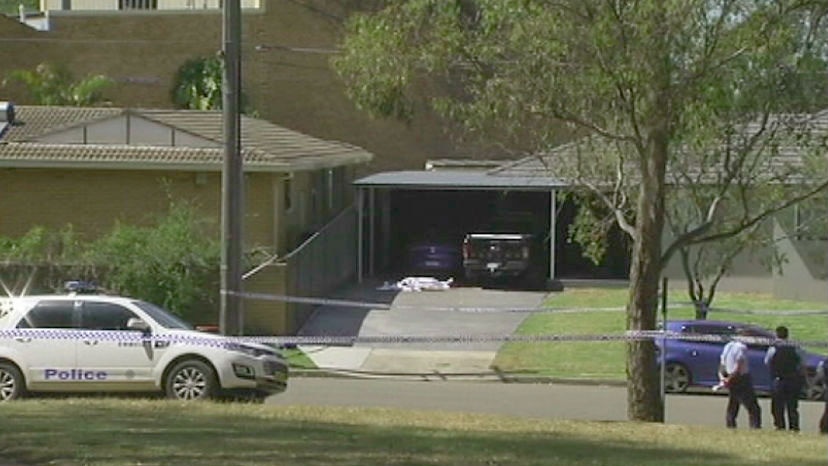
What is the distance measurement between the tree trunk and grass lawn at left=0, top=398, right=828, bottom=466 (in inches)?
43.9

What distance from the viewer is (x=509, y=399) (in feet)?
78.1

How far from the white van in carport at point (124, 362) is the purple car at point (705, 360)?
772cm

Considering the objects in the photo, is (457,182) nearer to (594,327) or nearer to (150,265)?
(594,327)

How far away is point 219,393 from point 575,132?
5384 millimetres

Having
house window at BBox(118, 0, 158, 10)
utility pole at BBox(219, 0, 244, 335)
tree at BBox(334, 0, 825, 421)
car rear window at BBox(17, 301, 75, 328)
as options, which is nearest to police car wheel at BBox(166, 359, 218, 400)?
car rear window at BBox(17, 301, 75, 328)

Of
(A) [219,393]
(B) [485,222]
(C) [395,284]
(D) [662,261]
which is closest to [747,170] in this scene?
(D) [662,261]

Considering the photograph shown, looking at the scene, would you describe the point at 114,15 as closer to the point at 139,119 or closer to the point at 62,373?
the point at 139,119

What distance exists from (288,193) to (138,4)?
20.6 meters

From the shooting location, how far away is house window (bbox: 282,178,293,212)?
3612cm

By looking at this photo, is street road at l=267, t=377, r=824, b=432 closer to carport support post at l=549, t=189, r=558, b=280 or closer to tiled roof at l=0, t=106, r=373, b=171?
tiled roof at l=0, t=106, r=373, b=171

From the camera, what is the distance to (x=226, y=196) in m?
23.9

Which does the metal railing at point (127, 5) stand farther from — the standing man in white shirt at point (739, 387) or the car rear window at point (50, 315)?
the standing man in white shirt at point (739, 387)

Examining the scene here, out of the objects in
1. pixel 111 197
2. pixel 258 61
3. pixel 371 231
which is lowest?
pixel 371 231

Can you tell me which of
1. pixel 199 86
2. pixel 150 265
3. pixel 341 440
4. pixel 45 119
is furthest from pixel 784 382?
pixel 199 86
